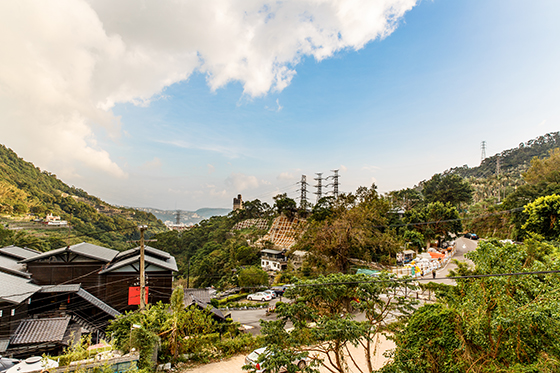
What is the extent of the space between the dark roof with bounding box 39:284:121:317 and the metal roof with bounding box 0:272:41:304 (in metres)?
0.70

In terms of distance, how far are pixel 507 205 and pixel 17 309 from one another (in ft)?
132

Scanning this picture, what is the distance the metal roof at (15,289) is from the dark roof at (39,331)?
1.08m

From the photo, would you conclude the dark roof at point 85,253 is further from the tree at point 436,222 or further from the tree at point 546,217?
the tree at point 546,217

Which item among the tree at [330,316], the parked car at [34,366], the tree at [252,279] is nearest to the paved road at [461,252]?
the tree at [252,279]

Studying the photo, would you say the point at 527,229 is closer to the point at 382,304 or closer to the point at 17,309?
the point at 382,304

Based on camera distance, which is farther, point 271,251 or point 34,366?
point 271,251

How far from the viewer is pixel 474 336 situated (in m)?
6.38

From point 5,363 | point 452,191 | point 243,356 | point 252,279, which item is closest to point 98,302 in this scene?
point 5,363

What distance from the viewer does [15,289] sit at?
10.1 meters

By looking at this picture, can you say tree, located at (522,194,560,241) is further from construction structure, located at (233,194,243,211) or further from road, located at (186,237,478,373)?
construction structure, located at (233,194,243,211)

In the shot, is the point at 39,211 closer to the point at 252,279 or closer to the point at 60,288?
the point at 60,288

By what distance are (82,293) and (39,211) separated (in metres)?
42.1

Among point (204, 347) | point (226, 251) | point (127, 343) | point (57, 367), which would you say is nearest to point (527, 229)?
point (204, 347)

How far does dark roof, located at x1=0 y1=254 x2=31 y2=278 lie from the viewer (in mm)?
11979
